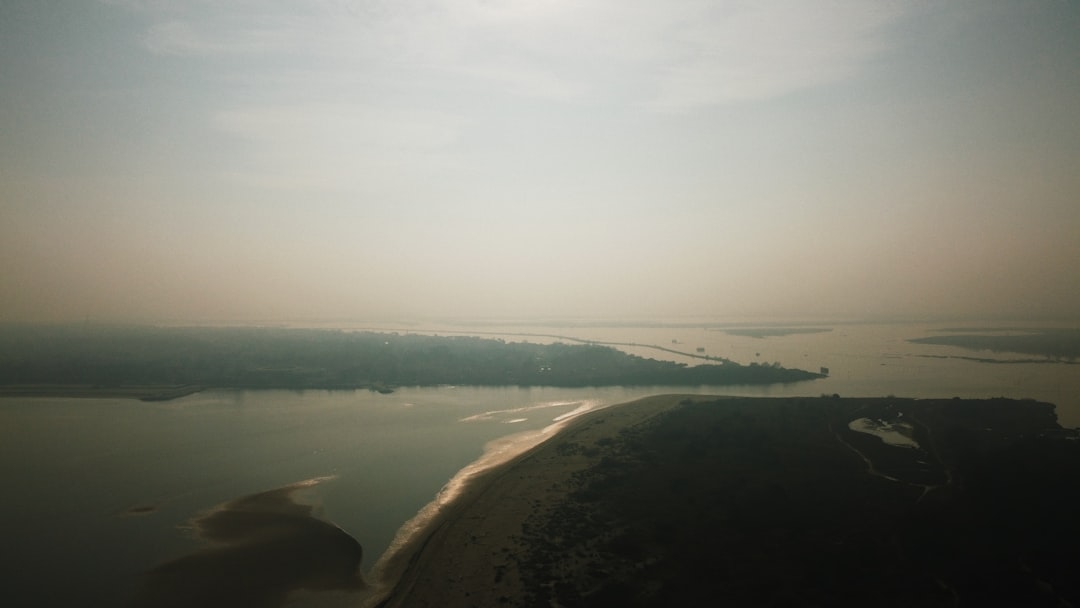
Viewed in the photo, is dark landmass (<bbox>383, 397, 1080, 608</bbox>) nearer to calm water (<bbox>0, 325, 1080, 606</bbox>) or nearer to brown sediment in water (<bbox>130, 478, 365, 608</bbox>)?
brown sediment in water (<bbox>130, 478, 365, 608</bbox>)

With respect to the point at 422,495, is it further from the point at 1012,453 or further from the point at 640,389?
the point at 640,389

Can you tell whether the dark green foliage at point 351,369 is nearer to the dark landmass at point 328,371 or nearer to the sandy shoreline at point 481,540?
the dark landmass at point 328,371

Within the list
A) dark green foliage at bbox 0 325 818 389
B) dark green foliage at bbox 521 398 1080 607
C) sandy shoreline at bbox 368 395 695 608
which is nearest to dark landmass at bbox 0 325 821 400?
dark green foliage at bbox 0 325 818 389

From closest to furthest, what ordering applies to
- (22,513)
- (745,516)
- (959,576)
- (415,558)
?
1. (959,576)
2. (415,558)
3. (745,516)
4. (22,513)

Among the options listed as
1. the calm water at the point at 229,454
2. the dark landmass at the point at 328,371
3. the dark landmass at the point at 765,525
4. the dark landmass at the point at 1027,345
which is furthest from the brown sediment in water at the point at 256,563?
the dark landmass at the point at 1027,345

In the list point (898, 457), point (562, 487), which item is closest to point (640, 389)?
point (898, 457)
